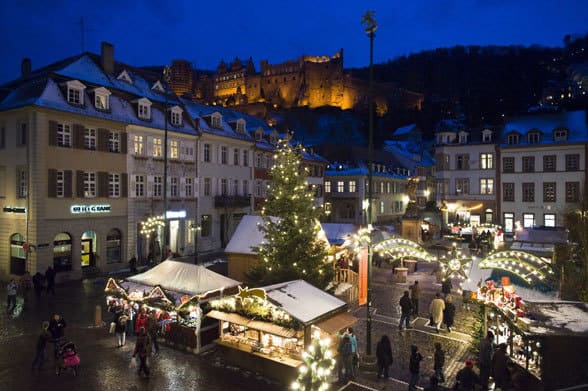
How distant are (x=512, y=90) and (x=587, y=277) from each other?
365 ft

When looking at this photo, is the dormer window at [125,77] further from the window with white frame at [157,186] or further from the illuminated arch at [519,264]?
the illuminated arch at [519,264]

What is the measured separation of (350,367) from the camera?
13.2 m

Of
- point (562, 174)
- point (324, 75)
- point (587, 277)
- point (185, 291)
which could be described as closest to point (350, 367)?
point (185, 291)

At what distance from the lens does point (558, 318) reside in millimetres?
11219

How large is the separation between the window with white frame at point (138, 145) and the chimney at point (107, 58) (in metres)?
6.22

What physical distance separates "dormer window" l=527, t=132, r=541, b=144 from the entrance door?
44631 mm

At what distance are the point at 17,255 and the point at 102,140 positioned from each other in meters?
8.67

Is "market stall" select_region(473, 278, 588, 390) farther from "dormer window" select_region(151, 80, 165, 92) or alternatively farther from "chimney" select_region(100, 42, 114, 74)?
"dormer window" select_region(151, 80, 165, 92)

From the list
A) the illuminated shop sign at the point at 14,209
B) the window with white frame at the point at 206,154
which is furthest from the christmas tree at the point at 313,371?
the window with white frame at the point at 206,154

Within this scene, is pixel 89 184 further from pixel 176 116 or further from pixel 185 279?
pixel 185 279

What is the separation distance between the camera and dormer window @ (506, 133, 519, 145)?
164 ft

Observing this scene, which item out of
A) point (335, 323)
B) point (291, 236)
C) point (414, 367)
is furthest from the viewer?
point (291, 236)

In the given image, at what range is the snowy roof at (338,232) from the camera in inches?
1165

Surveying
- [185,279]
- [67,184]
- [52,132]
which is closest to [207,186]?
[67,184]
